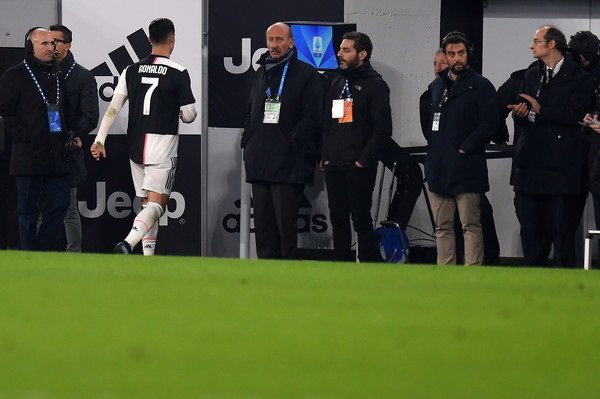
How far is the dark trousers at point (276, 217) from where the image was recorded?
8664 mm

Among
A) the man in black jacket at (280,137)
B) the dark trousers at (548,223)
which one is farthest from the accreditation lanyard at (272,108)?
the dark trousers at (548,223)

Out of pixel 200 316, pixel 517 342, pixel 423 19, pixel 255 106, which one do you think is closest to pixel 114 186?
pixel 255 106

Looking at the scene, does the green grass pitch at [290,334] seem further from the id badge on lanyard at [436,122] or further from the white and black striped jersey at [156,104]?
the white and black striped jersey at [156,104]

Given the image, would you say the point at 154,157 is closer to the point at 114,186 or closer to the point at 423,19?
the point at 114,186

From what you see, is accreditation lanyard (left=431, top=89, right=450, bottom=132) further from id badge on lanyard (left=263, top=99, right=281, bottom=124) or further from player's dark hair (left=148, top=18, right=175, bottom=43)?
player's dark hair (left=148, top=18, right=175, bottom=43)

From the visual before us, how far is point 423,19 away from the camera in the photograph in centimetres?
1025

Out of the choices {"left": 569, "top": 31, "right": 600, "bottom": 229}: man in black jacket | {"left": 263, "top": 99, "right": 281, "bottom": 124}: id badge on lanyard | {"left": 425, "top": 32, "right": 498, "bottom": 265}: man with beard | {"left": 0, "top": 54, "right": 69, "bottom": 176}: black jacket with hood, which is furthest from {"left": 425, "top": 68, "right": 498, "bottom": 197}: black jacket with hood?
{"left": 0, "top": 54, "right": 69, "bottom": 176}: black jacket with hood

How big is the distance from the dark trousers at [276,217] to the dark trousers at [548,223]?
159cm

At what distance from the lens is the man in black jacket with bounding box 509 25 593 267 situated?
812cm

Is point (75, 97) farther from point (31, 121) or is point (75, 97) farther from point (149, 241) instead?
point (149, 241)

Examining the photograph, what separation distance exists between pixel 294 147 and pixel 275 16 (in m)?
1.93

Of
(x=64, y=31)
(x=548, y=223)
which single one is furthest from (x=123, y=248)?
(x=548, y=223)

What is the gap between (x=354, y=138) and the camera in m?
8.83

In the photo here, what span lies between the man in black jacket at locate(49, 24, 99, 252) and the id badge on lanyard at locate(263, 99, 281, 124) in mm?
1428
